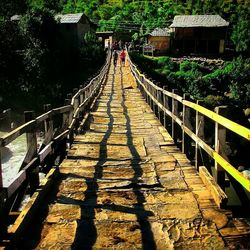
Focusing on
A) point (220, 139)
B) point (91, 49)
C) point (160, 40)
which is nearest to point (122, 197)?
point (220, 139)

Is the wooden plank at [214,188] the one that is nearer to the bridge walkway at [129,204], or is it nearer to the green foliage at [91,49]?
the bridge walkway at [129,204]

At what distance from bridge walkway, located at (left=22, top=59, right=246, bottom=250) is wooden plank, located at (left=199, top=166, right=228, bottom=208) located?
0.07m

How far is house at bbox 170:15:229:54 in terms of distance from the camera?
5331cm

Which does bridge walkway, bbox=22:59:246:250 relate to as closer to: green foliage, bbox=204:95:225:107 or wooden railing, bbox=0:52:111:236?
wooden railing, bbox=0:52:111:236

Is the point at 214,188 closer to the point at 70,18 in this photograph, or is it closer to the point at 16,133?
the point at 16,133

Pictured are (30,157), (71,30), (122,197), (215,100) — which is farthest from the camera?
(71,30)

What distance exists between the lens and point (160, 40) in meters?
54.0

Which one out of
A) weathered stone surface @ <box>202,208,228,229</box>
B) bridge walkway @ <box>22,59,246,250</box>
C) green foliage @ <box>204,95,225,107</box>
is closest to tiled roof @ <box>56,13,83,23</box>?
green foliage @ <box>204,95,225,107</box>

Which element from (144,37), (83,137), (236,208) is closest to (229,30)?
(144,37)

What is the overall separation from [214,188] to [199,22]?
170ft

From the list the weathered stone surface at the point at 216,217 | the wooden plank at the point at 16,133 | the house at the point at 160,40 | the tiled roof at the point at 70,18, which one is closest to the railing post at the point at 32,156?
the wooden plank at the point at 16,133

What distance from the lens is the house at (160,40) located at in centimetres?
5347

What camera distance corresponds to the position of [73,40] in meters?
48.2

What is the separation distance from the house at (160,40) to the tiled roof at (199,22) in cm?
162
